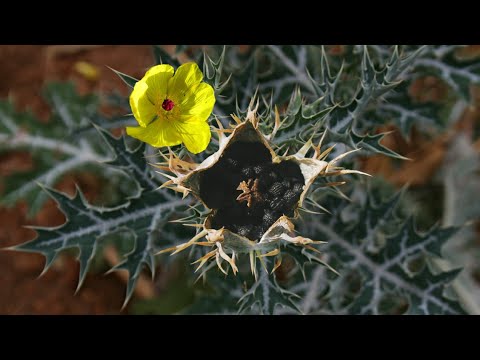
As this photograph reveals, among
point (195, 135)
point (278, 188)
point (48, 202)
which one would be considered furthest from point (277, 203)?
point (48, 202)

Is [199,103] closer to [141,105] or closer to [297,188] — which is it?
[141,105]

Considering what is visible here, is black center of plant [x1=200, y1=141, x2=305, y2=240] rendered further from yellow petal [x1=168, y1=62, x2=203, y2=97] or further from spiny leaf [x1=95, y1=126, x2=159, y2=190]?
spiny leaf [x1=95, y1=126, x2=159, y2=190]

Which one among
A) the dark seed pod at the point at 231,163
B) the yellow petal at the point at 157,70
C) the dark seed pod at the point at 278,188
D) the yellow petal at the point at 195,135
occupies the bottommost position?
the dark seed pod at the point at 278,188

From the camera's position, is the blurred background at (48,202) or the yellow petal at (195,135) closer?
the yellow petal at (195,135)

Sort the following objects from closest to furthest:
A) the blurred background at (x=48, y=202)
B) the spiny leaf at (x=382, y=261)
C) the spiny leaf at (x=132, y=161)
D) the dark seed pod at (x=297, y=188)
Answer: the dark seed pod at (x=297, y=188) < the spiny leaf at (x=132, y=161) < the spiny leaf at (x=382, y=261) < the blurred background at (x=48, y=202)

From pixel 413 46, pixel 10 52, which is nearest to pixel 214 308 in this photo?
pixel 413 46

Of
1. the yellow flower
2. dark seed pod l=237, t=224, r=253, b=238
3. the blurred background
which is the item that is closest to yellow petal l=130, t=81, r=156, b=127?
the yellow flower

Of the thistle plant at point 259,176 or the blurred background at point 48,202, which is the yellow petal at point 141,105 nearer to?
the thistle plant at point 259,176

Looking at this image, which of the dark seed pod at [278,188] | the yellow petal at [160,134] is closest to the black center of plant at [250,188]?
the dark seed pod at [278,188]
